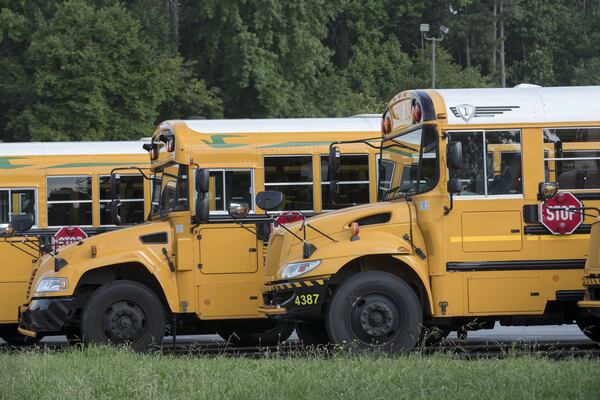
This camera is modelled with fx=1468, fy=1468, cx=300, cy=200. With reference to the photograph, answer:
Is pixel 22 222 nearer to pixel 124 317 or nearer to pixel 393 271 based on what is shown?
pixel 124 317

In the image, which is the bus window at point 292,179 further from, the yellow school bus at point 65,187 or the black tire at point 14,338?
the black tire at point 14,338

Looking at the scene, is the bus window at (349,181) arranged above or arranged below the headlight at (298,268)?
above

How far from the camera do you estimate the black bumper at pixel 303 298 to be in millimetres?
15109

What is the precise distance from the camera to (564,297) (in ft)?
50.4

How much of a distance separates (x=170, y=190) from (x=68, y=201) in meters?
3.32

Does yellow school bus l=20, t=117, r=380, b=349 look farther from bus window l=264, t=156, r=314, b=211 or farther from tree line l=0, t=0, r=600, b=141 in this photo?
tree line l=0, t=0, r=600, b=141

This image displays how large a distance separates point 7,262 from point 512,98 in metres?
7.35

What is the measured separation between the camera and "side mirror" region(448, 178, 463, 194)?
15086 mm

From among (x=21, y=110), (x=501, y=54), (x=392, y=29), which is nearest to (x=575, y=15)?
(x=501, y=54)

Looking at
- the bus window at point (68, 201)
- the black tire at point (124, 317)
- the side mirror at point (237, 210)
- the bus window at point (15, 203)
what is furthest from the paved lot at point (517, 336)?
the black tire at point (124, 317)

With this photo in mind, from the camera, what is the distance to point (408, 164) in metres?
15.9

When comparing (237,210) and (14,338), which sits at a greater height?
(237,210)

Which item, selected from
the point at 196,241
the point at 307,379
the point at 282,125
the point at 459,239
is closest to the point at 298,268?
the point at 459,239

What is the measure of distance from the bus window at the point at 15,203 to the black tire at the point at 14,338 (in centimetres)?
147
